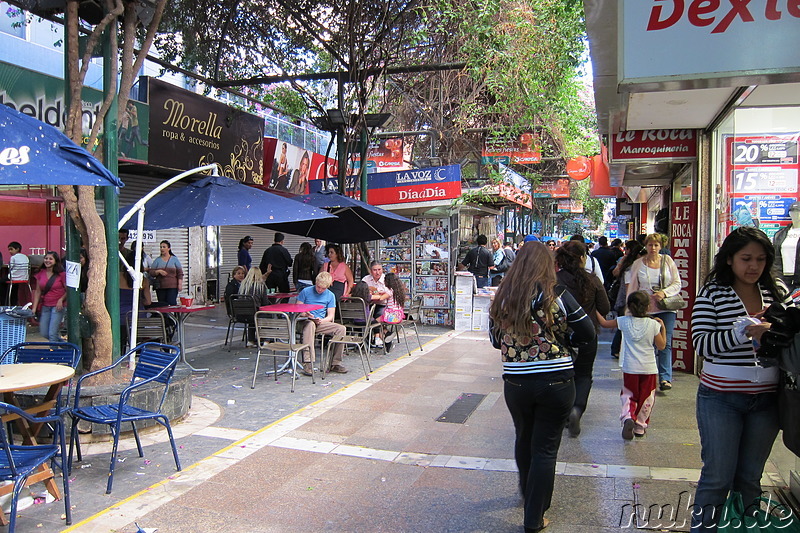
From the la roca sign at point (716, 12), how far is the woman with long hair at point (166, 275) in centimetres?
852

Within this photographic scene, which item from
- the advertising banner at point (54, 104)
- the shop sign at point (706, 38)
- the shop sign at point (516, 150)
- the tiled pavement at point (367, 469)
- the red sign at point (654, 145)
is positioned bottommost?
the tiled pavement at point (367, 469)

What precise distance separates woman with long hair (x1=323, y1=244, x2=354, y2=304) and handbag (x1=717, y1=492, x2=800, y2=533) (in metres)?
7.62

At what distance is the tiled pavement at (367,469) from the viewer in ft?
13.1

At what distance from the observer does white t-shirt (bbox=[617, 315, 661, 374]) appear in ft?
18.1

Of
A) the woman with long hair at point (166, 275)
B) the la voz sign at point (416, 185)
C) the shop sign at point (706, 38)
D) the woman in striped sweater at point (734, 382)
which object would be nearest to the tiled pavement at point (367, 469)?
the woman in striped sweater at point (734, 382)

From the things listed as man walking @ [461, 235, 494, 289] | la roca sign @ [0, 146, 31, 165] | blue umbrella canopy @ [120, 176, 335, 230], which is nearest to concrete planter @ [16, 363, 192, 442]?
blue umbrella canopy @ [120, 176, 335, 230]

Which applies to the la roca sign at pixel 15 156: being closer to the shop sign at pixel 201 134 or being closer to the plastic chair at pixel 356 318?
the plastic chair at pixel 356 318

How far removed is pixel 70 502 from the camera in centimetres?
414

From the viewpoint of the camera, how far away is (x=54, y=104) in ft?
33.2

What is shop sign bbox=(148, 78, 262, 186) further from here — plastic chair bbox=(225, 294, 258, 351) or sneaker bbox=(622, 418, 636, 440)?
sneaker bbox=(622, 418, 636, 440)

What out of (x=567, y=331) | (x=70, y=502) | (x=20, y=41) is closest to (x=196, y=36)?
(x=20, y=41)

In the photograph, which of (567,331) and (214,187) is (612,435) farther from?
(214,187)

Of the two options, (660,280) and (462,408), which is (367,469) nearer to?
(462,408)

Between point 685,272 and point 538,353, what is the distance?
5.46 m
